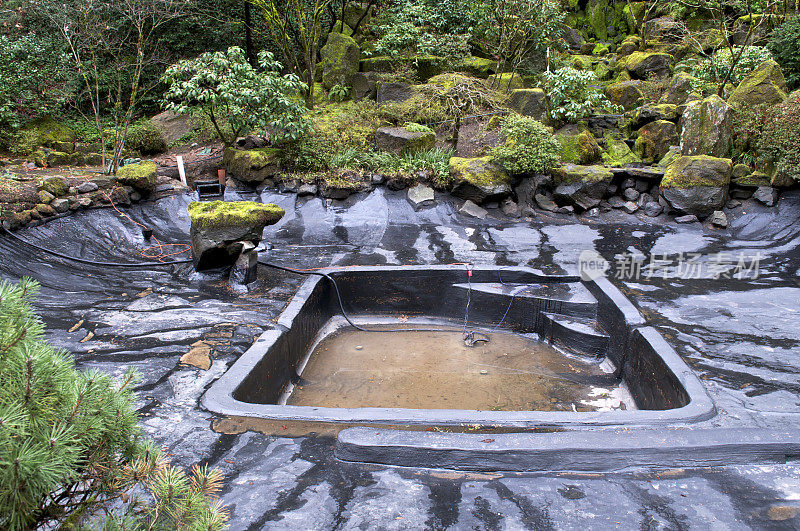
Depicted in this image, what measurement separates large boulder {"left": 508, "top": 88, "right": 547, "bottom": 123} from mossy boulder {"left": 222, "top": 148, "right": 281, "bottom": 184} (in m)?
5.25

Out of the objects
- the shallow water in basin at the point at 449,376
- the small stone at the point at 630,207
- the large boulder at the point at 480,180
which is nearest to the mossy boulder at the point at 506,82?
the large boulder at the point at 480,180

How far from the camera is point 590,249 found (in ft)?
23.9

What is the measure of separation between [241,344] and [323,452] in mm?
1838

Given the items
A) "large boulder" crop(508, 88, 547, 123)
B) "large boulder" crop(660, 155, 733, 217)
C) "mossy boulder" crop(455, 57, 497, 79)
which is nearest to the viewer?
"large boulder" crop(660, 155, 733, 217)

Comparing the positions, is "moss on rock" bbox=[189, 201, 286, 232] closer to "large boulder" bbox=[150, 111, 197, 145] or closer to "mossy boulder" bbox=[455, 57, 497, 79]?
"large boulder" bbox=[150, 111, 197, 145]

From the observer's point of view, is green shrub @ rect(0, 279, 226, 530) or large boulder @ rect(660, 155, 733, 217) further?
large boulder @ rect(660, 155, 733, 217)

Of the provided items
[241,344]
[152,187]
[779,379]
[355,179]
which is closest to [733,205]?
[779,379]

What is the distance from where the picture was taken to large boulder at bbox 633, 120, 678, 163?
9.77m

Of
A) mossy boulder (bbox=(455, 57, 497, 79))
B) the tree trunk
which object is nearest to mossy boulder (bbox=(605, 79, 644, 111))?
mossy boulder (bbox=(455, 57, 497, 79))

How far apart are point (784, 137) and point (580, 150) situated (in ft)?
10.6

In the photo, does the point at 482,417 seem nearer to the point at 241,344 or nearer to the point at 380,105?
the point at 241,344

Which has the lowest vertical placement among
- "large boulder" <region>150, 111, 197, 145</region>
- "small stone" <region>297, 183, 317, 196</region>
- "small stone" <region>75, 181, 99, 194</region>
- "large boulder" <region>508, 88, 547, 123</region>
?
"small stone" <region>297, 183, 317, 196</region>

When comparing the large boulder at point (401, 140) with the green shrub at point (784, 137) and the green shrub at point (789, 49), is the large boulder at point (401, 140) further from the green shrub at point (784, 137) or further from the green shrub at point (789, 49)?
the green shrub at point (789, 49)

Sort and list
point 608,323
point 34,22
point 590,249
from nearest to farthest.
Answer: point 608,323
point 590,249
point 34,22
